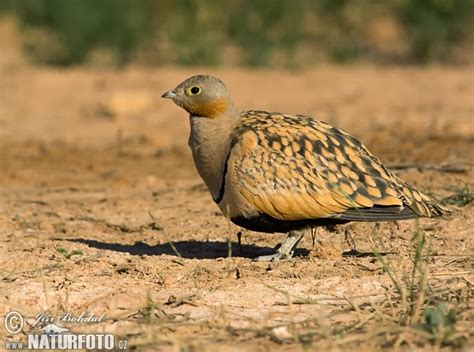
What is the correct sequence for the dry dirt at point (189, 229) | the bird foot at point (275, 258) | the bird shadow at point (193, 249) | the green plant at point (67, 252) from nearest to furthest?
the dry dirt at point (189, 229), the bird foot at point (275, 258), the green plant at point (67, 252), the bird shadow at point (193, 249)

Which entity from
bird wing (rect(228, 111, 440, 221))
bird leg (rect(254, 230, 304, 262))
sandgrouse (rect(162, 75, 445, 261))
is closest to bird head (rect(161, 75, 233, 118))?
sandgrouse (rect(162, 75, 445, 261))

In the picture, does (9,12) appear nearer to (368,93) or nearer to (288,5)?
(288,5)

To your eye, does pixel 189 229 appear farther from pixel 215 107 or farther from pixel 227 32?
pixel 227 32

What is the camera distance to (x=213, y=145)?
606 cm

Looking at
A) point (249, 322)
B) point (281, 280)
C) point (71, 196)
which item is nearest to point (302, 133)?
point (281, 280)

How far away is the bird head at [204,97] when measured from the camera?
6.18 m

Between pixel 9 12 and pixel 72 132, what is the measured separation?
4.90m

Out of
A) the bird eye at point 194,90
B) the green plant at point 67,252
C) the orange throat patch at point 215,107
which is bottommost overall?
the green plant at point 67,252

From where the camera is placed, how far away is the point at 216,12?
586 inches

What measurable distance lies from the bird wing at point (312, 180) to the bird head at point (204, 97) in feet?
0.94

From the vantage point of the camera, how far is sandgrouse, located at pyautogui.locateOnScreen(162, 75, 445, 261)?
573 cm

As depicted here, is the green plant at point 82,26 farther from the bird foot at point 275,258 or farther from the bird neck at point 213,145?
the bird foot at point 275,258

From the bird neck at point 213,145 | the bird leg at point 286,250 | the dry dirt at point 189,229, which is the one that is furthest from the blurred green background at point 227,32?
the bird leg at point 286,250

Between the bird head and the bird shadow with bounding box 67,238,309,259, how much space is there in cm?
82
